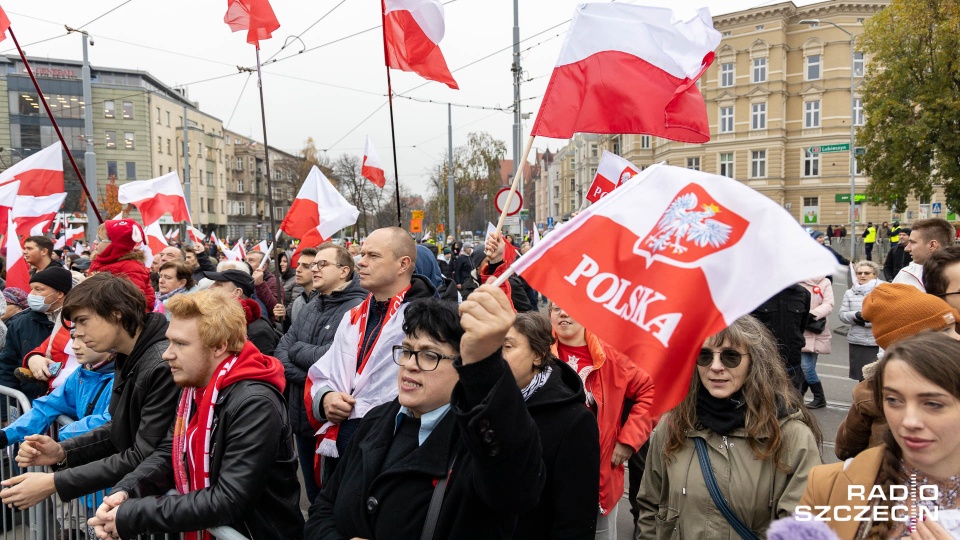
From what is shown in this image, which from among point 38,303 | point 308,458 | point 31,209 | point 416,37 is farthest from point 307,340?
point 31,209

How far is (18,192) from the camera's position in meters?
8.32

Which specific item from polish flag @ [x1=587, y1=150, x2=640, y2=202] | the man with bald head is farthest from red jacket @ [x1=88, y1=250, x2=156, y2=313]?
polish flag @ [x1=587, y1=150, x2=640, y2=202]

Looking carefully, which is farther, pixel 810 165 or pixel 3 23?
pixel 810 165

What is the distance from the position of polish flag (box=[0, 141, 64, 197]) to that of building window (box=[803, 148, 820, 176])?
51.8 m

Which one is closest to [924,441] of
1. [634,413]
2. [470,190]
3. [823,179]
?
[634,413]

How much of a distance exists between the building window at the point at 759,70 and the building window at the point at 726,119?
2816 mm

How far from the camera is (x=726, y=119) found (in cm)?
5300

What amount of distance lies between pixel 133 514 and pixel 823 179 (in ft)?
179

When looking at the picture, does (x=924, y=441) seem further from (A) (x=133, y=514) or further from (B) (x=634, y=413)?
(A) (x=133, y=514)

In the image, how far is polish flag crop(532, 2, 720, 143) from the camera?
3652 mm

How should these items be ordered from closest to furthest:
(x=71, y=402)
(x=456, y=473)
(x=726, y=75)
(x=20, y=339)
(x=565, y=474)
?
(x=456, y=473) < (x=565, y=474) < (x=71, y=402) < (x=20, y=339) < (x=726, y=75)

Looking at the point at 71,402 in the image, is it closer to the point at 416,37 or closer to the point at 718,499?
the point at 718,499

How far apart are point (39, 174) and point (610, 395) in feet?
25.9

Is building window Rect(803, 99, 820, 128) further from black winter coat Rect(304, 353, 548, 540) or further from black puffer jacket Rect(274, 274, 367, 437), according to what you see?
black winter coat Rect(304, 353, 548, 540)
